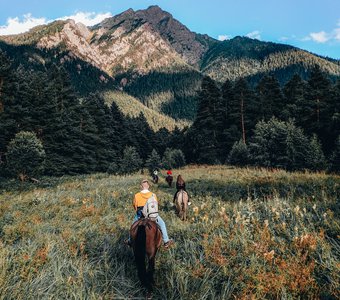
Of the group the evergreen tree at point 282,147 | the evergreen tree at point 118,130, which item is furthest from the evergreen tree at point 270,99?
the evergreen tree at point 118,130

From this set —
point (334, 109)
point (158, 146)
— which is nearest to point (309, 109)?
point (334, 109)

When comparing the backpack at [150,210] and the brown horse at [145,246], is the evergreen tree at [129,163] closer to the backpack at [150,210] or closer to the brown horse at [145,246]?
the backpack at [150,210]

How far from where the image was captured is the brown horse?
530 centimetres

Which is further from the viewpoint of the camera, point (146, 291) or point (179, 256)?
point (179, 256)

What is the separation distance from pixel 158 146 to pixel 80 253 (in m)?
74.4

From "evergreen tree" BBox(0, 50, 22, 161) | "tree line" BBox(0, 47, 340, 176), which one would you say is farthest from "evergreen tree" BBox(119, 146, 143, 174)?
"evergreen tree" BBox(0, 50, 22, 161)

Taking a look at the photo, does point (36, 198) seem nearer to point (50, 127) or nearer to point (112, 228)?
point (112, 228)

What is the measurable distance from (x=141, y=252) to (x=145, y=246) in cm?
14

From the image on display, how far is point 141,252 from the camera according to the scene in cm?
543

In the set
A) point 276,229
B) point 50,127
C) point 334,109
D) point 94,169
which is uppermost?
point 334,109

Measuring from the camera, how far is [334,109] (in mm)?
35094

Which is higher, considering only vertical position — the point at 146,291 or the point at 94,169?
the point at 146,291

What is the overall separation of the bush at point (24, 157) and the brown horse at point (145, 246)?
2341 centimetres

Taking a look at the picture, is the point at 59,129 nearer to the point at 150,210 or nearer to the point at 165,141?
the point at 150,210
